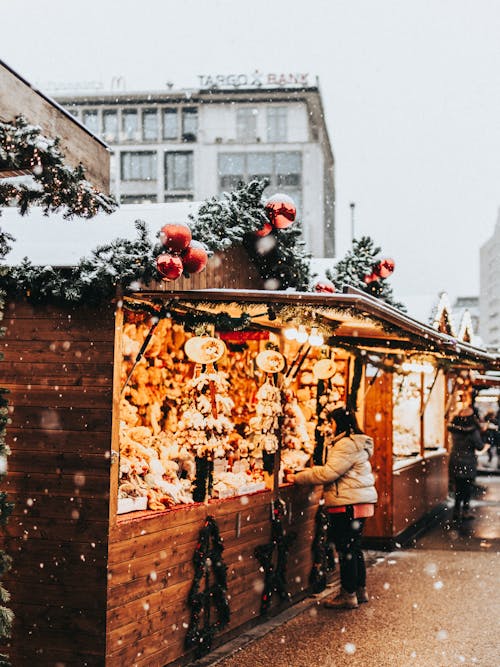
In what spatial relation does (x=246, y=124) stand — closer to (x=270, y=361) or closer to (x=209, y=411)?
(x=270, y=361)

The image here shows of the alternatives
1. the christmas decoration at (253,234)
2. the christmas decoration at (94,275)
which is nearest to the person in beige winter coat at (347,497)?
the christmas decoration at (253,234)

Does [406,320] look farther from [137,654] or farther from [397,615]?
[137,654]

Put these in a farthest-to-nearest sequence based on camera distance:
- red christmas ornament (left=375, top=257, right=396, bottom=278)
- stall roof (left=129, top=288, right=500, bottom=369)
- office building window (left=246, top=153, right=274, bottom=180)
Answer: office building window (left=246, top=153, right=274, bottom=180), red christmas ornament (left=375, top=257, right=396, bottom=278), stall roof (left=129, top=288, right=500, bottom=369)

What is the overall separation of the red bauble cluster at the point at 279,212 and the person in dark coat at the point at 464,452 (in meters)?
7.82

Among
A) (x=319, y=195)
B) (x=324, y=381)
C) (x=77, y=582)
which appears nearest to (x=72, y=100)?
(x=319, y=195)

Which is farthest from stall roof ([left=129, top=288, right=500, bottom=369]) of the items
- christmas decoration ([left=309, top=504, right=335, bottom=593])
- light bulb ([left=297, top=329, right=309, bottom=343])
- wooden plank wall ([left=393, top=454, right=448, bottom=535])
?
wooden plank wall ([left=393, top=454, right=448, bottom=535])

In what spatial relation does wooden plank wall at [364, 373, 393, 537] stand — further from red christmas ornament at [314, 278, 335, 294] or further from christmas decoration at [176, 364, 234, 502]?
christmas decoration at [176, 364, 234, 502]

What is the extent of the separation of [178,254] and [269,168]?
56.7 meters

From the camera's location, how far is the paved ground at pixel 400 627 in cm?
719

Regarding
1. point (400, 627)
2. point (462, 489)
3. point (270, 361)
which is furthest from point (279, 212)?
point (462, 489)

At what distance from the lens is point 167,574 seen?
6.71 m

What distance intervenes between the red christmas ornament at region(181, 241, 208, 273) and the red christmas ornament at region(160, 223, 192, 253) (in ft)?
0.40

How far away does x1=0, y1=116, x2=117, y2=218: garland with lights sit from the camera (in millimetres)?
4809

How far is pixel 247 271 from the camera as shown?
30.8ft
